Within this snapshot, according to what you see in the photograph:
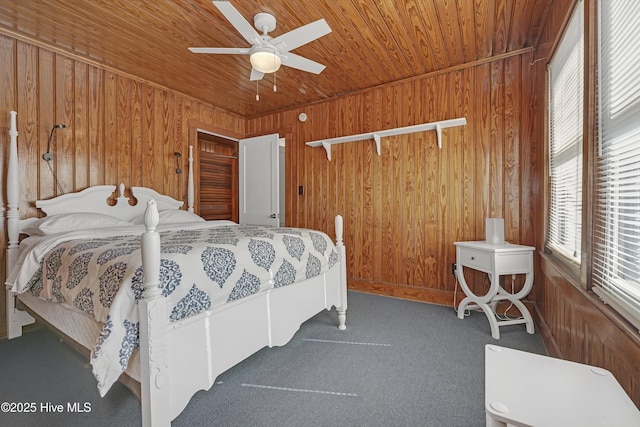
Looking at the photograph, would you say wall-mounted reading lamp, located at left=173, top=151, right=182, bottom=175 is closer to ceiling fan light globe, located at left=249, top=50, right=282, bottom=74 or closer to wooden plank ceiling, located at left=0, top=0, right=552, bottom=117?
wooden plank ceiling, located at left=0, top=0, right=552, bottom=117

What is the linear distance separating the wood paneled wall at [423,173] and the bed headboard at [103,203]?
1737 mm

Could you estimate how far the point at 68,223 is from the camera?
227 centimetres

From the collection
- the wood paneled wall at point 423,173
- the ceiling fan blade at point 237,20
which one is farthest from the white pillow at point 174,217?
the ceiling fan blade at point 237,20

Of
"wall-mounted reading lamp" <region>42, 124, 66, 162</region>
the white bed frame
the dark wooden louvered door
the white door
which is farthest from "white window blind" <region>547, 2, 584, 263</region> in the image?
the dark wooden louvered door

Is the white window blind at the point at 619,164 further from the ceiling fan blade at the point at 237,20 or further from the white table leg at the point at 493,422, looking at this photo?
the ceiling fan blade at the point at 237,20

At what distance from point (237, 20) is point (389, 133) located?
2.04m

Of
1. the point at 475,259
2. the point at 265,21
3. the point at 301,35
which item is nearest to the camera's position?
the point at 301,35

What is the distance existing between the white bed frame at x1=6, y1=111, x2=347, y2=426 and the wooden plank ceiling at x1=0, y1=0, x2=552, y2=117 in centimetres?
88

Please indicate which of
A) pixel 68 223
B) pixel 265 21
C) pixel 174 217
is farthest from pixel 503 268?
pixel 68 223

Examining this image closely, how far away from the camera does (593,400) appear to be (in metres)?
0.73

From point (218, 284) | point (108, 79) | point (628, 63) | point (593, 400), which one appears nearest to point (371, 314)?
point (218, 284)

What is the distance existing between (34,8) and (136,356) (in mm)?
2598

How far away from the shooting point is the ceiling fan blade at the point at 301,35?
174cm

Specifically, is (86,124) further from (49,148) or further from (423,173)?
(423,173)
